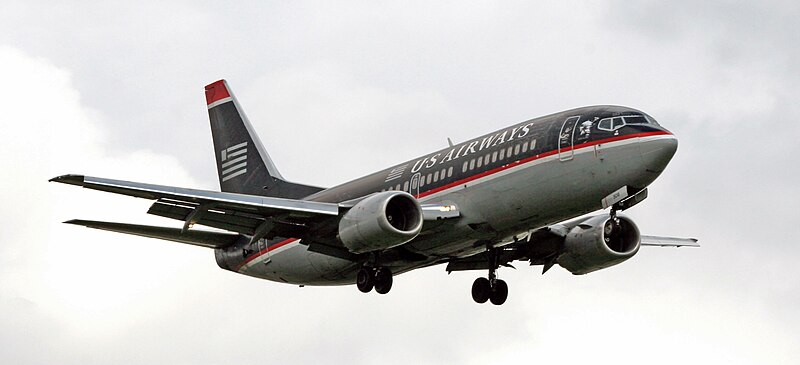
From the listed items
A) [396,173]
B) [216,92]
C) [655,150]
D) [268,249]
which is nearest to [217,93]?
[216,92]

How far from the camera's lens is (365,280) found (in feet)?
138

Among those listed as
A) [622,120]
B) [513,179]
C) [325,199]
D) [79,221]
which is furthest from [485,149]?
[79,221]

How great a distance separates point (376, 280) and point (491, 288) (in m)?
4.63

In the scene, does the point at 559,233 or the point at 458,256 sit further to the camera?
the point at 559,233

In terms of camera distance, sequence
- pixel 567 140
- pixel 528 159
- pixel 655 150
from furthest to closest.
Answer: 1. pixel 528 159
2. pixel 567 140
3. pixel 655 150

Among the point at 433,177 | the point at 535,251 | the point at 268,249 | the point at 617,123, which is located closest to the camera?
the point at 617,123

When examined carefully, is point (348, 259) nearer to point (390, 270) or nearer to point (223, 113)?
point (390, 270)

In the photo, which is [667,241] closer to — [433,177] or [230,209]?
[433,177]

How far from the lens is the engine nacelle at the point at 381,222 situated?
126ft

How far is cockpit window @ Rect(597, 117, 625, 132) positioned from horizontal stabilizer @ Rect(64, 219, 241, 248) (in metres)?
12.2

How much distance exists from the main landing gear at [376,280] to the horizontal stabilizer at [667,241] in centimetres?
1145

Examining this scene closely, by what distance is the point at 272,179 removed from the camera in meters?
51.1

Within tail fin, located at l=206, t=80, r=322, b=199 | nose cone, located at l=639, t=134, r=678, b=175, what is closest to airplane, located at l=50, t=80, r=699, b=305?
nose cone, located at l=639, t=134, r=678, b=175

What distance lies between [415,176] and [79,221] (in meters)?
10.0
